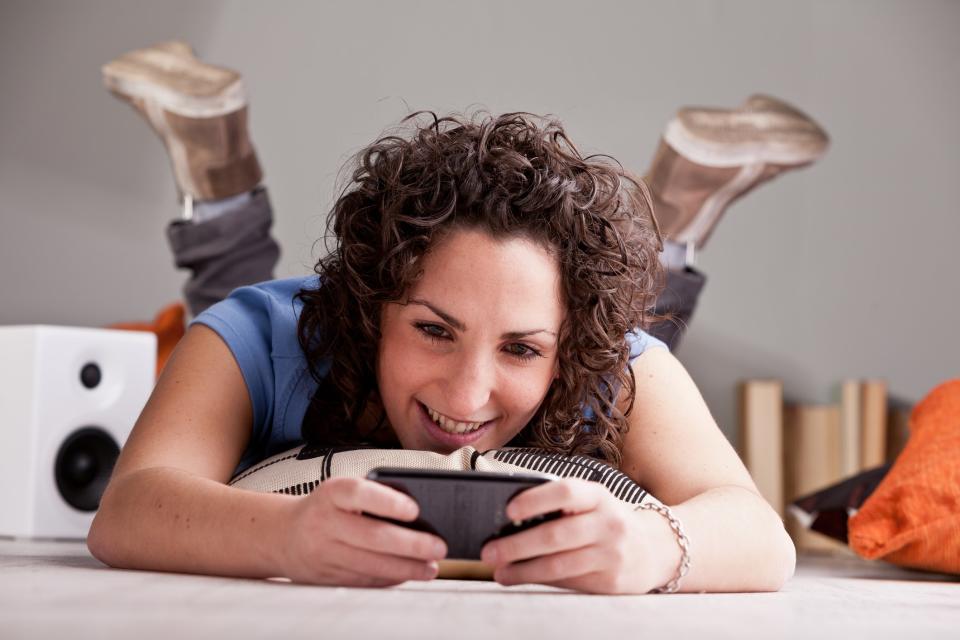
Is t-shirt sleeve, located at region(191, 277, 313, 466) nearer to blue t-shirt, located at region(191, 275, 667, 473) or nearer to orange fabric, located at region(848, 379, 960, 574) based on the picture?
blue t-shirt, located at region(191, 275, 667, 473)

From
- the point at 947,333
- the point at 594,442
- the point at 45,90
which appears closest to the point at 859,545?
the point at 594,442

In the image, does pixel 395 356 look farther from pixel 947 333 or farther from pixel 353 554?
pixel 947 333

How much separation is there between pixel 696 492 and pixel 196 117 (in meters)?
1.73

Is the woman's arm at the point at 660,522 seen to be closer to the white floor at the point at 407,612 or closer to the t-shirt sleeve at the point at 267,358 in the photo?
the white floor at the point at 407,612

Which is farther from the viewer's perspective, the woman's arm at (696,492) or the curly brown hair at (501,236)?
the curly brown hair at (501,236)

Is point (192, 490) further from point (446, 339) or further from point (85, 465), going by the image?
point (85, 465)

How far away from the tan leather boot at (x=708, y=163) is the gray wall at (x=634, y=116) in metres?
0.40

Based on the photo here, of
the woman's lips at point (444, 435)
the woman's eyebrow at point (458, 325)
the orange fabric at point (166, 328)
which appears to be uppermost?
the woman's eyebrow at point (458, 325)

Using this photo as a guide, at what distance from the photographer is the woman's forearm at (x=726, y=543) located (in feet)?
3.09

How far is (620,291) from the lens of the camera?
122cm

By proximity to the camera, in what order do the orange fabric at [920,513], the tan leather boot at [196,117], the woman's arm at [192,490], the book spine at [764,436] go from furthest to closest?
1. the book spine at [764,436]
2. the tan leather boot at [196,117]
3. the orange fabric at [920,513]
4. the woman's arm at [192,490]

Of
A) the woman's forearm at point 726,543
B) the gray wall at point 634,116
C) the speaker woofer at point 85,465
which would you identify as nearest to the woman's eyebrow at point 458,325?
the woman's forearm at point 726,543

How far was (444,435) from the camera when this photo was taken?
1187 mm

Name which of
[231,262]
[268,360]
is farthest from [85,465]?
[268,360]
